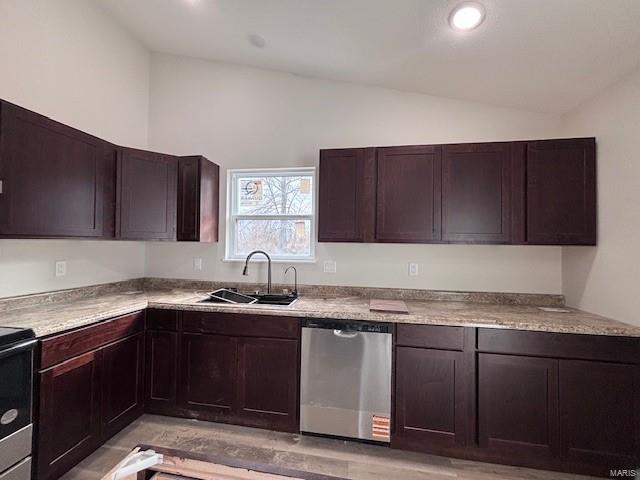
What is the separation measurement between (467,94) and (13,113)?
124 inches

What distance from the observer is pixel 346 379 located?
215 centimetres

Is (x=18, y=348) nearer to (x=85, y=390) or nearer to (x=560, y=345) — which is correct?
(x=85, y=390)

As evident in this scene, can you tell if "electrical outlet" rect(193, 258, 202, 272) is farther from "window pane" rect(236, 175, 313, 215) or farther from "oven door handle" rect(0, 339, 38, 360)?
"oven door handle" rect(0, 339, 38, 360)

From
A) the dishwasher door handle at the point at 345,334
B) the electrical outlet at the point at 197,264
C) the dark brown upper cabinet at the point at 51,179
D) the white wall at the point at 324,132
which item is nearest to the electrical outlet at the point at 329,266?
the white wall at the point at 324,132

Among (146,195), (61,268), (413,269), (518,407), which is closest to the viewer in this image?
(518,407)

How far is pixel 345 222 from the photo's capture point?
254cm

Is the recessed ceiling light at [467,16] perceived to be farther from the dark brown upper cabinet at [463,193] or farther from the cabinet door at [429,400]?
the cabinet door at [429,400]

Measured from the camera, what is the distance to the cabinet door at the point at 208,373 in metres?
2.31

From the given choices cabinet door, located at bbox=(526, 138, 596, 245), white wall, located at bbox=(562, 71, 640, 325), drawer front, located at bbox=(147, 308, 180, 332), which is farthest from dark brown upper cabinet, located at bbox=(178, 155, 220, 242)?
white wall, located at bbox=(562, 71, 640, 325)

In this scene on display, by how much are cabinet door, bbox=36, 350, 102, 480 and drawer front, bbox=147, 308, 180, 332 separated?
44cm

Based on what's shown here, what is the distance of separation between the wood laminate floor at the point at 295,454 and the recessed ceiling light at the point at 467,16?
2745 mm

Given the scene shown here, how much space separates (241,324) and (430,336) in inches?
53.9

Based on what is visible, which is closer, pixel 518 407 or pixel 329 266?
pixel 518 407

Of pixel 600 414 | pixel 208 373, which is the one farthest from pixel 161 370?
pixel 600 414
